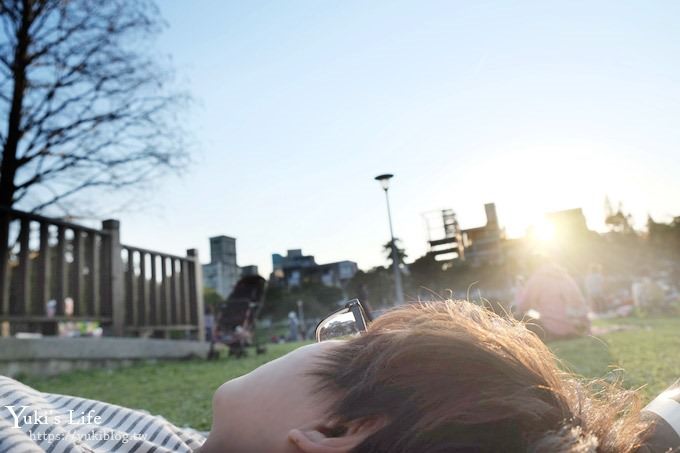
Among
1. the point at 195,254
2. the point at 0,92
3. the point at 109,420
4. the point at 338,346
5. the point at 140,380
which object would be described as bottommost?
the point at 140,380

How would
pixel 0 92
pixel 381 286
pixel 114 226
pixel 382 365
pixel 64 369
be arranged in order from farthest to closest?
pixel 381 286, pixel 0 92, pixel 114 226, pixel 64 369, pixel 382 365

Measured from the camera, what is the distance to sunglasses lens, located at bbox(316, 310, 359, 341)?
0.91 meters

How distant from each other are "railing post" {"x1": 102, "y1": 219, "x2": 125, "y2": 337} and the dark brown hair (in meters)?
6.26

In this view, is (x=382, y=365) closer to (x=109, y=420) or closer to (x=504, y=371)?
(x=504, y=371)

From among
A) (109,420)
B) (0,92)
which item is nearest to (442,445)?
→ (109,420)

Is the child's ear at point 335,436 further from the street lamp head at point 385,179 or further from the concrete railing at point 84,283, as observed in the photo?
the street lamp head at point 385,179

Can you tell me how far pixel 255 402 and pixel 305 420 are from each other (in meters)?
0.09

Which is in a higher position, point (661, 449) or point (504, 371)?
point (504, 371)

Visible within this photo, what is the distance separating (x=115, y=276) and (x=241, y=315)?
2644 mm

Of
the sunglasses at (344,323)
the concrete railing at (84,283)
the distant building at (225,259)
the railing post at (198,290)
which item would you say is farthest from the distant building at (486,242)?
the sunglasses at (344,323)

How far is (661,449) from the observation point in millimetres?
835

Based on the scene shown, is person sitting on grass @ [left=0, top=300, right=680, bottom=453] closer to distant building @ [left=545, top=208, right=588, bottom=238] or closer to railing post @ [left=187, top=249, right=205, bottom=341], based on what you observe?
railing post @ [left=187, top=249, right=205, bottom=341]

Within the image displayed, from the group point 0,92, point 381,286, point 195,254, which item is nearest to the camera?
point 0,92

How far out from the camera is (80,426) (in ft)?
3.20
